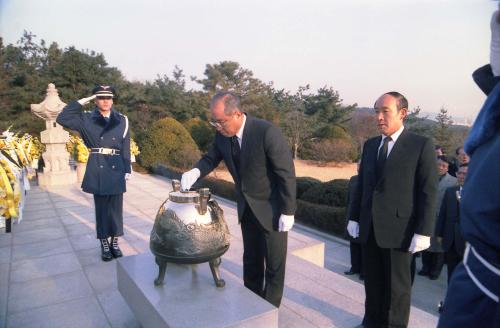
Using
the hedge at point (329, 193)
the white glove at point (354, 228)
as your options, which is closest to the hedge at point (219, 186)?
the hedge at point (329, 193)

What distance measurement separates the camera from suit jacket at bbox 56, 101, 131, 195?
4000mm

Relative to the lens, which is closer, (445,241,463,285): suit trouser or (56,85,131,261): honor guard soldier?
(445,241,463,285): suit trouser

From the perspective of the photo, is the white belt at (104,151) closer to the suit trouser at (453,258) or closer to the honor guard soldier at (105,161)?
the honor guard soldier at (105,161)

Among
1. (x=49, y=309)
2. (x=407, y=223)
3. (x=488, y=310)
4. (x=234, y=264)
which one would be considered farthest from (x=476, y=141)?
(x=49, y=309)

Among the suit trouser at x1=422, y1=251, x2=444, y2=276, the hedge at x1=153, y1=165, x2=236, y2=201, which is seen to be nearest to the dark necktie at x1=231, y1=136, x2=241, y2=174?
the suit trouser at x1=422, y1=251, x2=444, y2=276

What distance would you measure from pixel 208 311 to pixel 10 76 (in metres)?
22.0

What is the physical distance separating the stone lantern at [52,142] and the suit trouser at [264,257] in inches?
319

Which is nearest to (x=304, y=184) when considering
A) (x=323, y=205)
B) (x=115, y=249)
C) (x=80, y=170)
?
(x=323, y=205)

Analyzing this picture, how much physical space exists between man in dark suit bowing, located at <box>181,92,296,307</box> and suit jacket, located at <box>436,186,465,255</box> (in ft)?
7.37

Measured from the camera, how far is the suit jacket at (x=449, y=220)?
3.81 metres

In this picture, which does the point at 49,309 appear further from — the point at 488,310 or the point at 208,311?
the point at 488,310

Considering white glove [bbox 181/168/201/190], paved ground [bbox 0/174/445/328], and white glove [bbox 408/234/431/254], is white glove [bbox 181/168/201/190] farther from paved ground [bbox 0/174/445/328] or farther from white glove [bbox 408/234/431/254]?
white glove [bbox 408/234/431/254]

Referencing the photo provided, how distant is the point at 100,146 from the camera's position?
13.5 feet

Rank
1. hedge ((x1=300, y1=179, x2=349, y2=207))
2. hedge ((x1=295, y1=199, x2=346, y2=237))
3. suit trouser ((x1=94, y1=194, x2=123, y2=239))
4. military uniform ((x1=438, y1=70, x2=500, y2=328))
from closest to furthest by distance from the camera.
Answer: military uniform ((x1=438, y1=70, x2=500, y2=328)) → suit trouser ((x1=94, y1=194, x2=123, y2=239)) → hedge ((x1=295, y1=199, x2=346, y2=237)) → hedge ((x1=300, y1=179, x2=349, y2=207))
